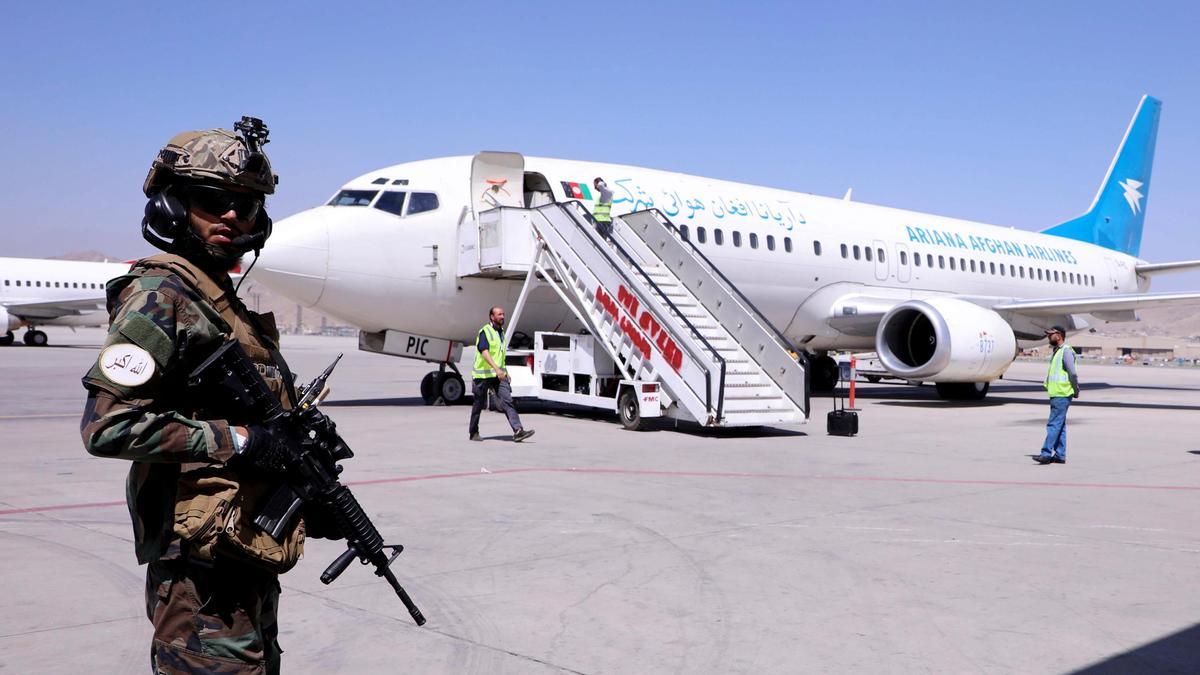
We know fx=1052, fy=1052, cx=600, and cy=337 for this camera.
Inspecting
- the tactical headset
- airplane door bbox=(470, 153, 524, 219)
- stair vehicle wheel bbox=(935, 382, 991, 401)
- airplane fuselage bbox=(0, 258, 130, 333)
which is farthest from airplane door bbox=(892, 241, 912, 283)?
airplane fuselage bbox=(0, 258, 130, 333)

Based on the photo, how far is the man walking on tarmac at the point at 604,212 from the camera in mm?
14430

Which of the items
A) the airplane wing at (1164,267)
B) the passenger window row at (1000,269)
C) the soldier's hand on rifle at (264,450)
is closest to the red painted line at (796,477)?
the soldier's hand on rifle at (264,450)

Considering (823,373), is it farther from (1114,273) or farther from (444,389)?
(1114,273)

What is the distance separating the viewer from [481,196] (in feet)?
48.4

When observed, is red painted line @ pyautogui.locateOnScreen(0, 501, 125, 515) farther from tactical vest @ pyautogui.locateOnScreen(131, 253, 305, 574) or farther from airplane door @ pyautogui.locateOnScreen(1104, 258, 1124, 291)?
airplane door @ pyautogui.locateOnScreen(1104, 258, 1124, 291)

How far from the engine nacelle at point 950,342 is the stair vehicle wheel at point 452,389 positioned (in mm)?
7028

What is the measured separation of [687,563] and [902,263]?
16.0 m

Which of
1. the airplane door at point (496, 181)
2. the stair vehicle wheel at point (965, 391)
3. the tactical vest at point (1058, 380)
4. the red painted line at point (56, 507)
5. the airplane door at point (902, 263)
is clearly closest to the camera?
the red painted line at point (56, 507)

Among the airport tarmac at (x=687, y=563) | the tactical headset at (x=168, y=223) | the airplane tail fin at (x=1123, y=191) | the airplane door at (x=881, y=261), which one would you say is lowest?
the airport tarmac at (x=687, y=563)

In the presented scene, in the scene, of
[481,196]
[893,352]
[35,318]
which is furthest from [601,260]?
[35,318]

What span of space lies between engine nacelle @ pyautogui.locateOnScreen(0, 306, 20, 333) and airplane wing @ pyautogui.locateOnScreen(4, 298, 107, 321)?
36 centimetres

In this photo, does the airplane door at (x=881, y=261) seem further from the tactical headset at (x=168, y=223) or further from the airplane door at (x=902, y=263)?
the tactical headset at (x=168, y=223)

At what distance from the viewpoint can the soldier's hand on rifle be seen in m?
2.39

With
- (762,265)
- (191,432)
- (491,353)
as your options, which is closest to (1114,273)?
(762,265)
